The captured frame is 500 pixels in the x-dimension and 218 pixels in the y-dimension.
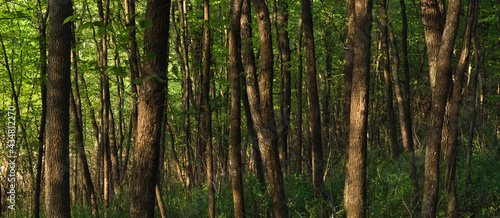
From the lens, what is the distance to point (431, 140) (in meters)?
7.23

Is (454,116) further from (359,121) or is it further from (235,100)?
(235,100)

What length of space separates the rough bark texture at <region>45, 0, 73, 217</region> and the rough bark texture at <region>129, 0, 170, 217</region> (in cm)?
288

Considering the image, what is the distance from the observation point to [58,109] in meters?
6.64

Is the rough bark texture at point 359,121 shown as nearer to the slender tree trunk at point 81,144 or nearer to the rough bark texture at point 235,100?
the rough bark texture at point 235,100

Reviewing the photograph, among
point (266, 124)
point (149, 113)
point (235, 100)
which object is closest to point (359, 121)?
point (266, 124)

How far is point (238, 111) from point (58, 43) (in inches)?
135

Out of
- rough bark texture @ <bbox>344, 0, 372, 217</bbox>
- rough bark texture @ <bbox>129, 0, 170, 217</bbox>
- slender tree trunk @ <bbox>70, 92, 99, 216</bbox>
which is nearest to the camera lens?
rough bark texture @ <bbox>129, 0, 170, 217</bbox>

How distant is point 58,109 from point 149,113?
10.0 ft

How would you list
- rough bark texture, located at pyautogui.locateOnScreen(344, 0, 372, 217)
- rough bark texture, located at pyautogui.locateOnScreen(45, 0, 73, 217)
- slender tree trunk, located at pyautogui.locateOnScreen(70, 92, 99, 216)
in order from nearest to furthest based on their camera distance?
rough bark texture, located at pyautogui.locateOnScreen(344, 0, 372, 217) → rough bark texture, located at pyautogui.locateOnScreen(45, 0, 73, 217) → slender tree trunk, located at pyautogui.locateOnScreen(70, 92, 99, 216)

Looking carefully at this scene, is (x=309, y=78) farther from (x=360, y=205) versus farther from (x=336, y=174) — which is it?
(x=360, y=205)

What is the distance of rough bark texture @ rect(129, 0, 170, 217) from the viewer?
4.40m

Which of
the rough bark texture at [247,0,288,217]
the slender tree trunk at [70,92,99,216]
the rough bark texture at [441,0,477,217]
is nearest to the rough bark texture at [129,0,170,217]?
the rough bark texture at [247,0,288,217]

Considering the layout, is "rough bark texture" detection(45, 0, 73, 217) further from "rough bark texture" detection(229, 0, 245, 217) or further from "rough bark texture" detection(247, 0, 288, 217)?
"rough bark texture" detection(247, 0, 288, 217)

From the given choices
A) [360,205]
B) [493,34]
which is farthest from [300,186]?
[493,34]
